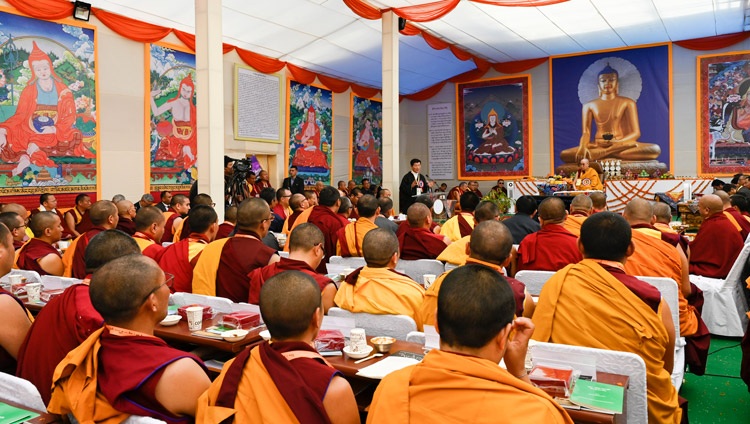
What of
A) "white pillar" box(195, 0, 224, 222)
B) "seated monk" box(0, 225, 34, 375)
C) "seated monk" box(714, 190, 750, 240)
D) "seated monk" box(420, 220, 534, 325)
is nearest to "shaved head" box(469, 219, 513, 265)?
"seated monk" box(420, 220, 534, 325)

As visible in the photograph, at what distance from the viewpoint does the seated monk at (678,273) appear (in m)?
3.50

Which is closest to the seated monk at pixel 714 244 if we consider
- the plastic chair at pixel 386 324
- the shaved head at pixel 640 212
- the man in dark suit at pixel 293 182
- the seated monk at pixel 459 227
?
the shaved head at pixel 640 212

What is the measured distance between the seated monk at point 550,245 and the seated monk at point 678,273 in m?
0.44

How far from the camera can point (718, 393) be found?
3514mm

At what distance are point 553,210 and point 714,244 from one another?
1.75 meters

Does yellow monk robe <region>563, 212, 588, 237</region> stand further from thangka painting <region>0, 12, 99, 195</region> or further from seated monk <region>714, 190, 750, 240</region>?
thangka painting <region>0, 12, 99, 195</region>

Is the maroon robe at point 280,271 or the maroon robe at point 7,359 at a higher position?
the maroon robe at point 280,271

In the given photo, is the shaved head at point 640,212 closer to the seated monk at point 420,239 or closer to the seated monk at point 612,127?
the seated monk at point 420,239

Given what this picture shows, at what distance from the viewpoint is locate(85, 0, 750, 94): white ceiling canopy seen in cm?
984

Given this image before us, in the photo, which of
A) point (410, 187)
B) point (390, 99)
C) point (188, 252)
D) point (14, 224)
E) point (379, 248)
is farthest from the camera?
point (410, 187)

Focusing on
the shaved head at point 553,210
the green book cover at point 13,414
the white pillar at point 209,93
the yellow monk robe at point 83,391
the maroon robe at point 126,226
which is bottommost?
the green book cover at point 13,414

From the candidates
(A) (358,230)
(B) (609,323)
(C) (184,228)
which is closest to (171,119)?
(C) (184,228)

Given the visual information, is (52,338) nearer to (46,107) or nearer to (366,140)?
(46,107)

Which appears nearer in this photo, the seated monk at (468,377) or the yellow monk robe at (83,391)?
the seated monk at (468,377)
